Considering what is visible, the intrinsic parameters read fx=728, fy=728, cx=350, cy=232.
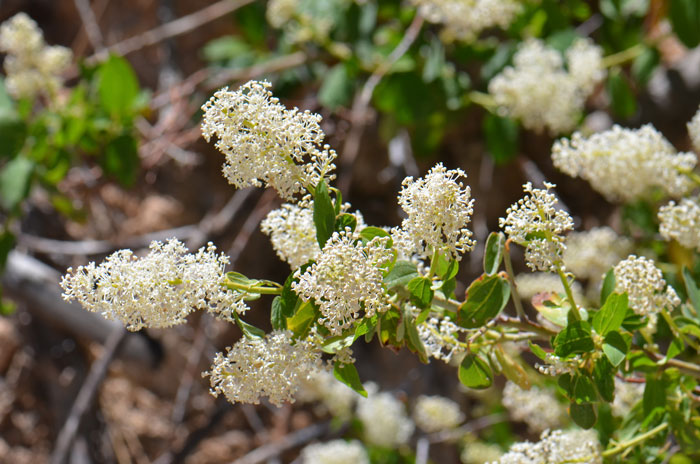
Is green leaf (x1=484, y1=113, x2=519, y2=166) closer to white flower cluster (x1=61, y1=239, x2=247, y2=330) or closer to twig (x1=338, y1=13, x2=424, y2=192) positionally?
twig (x1=338, y1=13, x2=424, y2=192)

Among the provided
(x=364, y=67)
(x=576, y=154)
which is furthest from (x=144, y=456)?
(x=576, y=154)

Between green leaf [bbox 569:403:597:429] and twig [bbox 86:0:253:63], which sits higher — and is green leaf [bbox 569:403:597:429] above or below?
below

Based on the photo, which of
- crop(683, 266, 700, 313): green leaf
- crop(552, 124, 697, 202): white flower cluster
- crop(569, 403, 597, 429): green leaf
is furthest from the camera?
crop(552, 124, 697, 202): white flower cluster

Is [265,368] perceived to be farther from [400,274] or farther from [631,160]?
[631,160]

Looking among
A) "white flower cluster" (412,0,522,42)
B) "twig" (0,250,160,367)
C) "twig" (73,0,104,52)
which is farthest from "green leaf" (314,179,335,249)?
"twig" (73,0,104,52)

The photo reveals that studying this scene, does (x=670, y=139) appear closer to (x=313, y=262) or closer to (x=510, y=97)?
(x=510, y=97)

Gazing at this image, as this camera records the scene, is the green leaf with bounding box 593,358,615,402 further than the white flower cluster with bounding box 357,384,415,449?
No

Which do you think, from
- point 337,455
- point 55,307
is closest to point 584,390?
point 337,455
